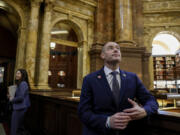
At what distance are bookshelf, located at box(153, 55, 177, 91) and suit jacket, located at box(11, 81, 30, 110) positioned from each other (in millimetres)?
11814

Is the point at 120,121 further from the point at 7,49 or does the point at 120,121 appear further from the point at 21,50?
the point at 7,49

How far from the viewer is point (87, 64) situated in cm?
920

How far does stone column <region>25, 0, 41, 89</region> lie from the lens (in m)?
6.84

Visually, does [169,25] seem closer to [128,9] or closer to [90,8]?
[128,9]

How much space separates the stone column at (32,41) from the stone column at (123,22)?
4075mm

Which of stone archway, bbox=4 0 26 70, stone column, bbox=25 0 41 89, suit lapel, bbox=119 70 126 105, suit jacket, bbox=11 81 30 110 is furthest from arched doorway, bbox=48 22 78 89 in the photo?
suit lapel, bbox=119 70 126 105

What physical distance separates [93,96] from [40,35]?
7015 millimetres

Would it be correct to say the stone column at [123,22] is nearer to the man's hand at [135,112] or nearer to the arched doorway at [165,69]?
the arched doorway at [165,69]

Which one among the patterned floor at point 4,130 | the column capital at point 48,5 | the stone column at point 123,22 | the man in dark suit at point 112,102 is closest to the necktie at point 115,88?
the man in dark suit at point 112,102

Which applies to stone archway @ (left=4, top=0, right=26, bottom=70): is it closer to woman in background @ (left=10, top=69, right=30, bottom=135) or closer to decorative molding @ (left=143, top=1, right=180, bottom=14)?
woman in background @ (left=10, top=69, right=30, bottom=135)

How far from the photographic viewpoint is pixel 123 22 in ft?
27.2

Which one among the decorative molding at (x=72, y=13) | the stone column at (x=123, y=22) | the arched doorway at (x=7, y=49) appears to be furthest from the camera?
the arched doorway at (x=7, y=49)

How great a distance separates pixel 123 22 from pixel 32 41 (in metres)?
4.71

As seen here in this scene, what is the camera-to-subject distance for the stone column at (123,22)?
8062 millimetres
